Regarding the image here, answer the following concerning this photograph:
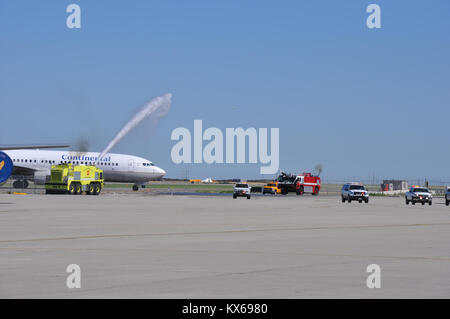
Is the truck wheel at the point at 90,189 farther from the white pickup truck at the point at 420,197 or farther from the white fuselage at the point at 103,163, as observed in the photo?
the white pickup truck at the point at 420,197

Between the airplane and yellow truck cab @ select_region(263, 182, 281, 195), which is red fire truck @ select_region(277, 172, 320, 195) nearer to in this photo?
yellow truck cab @ select_region(263, 182, 281, 195)

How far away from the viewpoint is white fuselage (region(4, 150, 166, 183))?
96.0 m

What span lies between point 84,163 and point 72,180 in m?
15.2

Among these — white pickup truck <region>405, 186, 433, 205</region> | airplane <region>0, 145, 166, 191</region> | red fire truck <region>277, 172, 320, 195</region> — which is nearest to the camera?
white pickup truck <region>405, 186, 433, 205</region>

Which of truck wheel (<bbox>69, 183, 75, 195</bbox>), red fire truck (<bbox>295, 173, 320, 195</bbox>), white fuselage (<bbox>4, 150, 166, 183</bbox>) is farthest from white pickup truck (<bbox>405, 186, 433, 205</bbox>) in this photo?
white fuselage (<bbox>4, 150, 166, 183</bbox>)

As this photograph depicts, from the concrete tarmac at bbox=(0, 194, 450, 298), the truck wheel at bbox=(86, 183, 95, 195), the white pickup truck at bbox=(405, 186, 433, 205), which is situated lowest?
the concrete tarmac at bbox=(0, 194, 450, 298)

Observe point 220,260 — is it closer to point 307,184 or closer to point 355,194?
point 355,194

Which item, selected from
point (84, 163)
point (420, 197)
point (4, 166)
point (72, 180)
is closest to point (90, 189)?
point (72, 180)

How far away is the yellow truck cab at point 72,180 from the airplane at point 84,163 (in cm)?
1194

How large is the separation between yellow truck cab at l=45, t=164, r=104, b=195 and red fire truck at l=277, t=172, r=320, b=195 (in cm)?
3148

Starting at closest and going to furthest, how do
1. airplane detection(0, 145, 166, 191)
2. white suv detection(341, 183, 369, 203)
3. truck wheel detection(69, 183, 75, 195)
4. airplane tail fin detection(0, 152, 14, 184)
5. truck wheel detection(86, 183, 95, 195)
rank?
airplane tail fin detection(0, 152, 14, 184) < white suv detection(341, 183, 369, 203) < truck wheel detection(69, 183, 75, 195) < truck wheel detection(86, 183, 95, 195) < airplane detection(0, 145, 166, 191)
